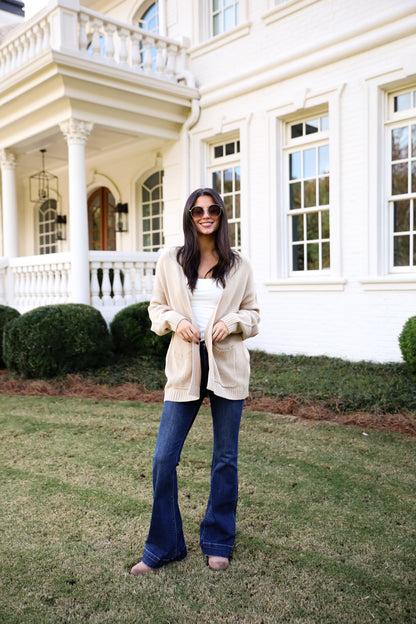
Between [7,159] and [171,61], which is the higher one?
[171,61]

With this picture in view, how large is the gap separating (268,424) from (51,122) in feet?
21.8

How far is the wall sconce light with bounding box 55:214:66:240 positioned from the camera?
1425 centimetres

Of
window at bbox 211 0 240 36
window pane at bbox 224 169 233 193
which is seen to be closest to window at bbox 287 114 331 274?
window pane at bbox 224 169 233 193

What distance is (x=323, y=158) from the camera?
8.38m

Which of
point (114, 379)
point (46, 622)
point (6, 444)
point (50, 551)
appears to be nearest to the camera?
point (46, 622)

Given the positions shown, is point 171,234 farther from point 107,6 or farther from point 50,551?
point 50,551

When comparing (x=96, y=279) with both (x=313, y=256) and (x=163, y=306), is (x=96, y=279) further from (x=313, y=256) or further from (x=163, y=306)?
(x=163, y=306)

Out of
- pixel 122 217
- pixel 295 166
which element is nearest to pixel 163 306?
pixel 295 166

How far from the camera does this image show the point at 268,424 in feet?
17.5

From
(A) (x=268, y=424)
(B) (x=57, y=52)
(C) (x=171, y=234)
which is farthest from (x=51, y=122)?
(A) (x=268, y=424)

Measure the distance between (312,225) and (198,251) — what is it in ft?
20.1

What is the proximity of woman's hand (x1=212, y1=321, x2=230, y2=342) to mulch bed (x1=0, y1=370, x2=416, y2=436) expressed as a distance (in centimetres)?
318

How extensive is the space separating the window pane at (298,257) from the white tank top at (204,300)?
6.21 m

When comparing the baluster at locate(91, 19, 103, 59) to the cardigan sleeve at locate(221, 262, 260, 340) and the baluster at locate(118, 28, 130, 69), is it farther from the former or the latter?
the cardigan sleeve at locate(221, 262, 260, 340)
